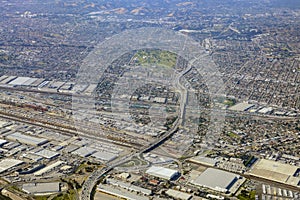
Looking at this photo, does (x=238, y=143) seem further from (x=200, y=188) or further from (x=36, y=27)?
(x=36, y=27)

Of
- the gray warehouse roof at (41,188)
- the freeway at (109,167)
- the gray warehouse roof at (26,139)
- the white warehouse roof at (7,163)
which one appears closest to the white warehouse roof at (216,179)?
the freeway at (109,167)

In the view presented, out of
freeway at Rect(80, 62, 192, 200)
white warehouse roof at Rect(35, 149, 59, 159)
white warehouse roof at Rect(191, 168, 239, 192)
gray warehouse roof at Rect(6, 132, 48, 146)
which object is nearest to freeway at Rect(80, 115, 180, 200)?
freeway at Rect(80, 62, 192, 200)

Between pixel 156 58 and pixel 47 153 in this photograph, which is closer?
pixel 47 153

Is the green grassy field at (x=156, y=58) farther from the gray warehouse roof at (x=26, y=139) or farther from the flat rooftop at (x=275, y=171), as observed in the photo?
the flat rooftop at (x=275, y=171)

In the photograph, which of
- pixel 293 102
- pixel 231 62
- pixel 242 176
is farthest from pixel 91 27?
pixel 242 176

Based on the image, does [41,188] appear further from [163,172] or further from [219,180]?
A: [219,180]

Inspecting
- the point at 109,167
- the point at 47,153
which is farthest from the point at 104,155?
the point at 47,153

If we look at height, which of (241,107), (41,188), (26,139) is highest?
(241,107)

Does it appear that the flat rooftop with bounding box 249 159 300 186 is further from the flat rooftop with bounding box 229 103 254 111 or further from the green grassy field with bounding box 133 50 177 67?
the green grassy field with bounding box 133 50 177 67
